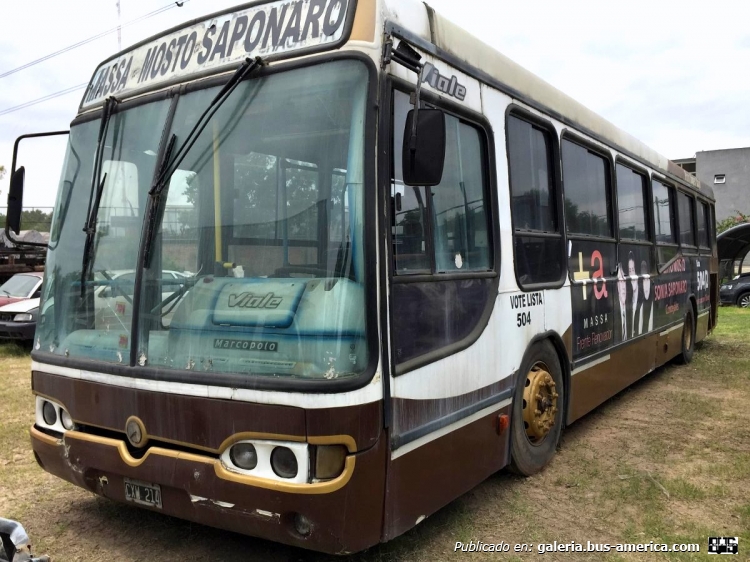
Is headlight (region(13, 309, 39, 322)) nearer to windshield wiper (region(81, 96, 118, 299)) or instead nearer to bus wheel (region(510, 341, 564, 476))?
→ windshield wiper (region(81, 96, 118, 299))

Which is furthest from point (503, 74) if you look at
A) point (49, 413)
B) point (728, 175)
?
point (728, 175)

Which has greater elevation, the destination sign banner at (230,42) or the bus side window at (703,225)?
the destination sign banner at (230,42)

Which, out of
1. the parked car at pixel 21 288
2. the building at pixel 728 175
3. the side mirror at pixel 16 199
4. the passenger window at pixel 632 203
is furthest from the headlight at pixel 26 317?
the building at pixel 728 175

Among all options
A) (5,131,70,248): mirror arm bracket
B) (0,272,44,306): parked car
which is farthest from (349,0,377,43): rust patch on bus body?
(0,272,44,306): parked car

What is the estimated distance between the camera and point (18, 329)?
1127cm

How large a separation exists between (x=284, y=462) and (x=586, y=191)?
4.02m

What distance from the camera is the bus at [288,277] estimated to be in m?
2.91

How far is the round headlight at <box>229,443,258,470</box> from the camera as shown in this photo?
9.77 feet

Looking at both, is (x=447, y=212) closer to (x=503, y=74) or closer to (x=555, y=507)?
(x=503, y=74)

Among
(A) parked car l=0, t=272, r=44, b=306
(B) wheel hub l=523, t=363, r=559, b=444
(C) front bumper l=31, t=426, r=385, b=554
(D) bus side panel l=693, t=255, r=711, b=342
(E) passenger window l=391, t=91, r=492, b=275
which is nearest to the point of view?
(C) front bumper l=31, t=426, r=385, b=554

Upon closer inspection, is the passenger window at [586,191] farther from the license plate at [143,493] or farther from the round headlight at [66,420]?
the round headlight at [66,420]

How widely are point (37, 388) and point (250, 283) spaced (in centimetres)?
162

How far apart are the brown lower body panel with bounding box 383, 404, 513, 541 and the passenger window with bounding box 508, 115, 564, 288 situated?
1.07 metres

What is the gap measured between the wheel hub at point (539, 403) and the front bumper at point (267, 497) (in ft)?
6.25
